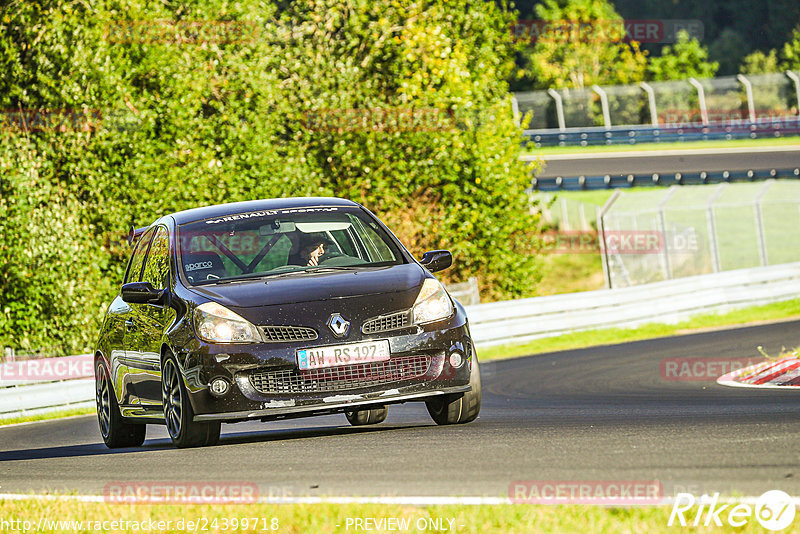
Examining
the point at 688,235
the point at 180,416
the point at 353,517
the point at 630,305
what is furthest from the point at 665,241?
the point at 353,517

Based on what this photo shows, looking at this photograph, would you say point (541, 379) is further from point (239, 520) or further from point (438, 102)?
point (438, 102)

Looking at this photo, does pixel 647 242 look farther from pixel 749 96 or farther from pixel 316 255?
pixel 749 96

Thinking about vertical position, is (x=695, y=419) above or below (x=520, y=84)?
above

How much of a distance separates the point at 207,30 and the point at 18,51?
437 cm

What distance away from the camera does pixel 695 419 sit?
8.88 m

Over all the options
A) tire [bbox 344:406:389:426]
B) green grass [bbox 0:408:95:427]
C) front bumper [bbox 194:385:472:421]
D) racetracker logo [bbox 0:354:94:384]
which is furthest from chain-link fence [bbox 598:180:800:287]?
front bumper [bbox 194:385:472:421]

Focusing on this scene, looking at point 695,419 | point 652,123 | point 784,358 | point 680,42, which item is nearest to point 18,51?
point 784,358

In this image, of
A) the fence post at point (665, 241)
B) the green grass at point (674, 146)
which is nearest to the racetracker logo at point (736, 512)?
the fence post at point (665, 241)

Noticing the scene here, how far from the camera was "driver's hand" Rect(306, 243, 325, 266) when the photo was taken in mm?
9305

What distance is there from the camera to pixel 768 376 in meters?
13.6

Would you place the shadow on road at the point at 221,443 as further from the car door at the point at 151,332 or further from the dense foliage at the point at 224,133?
the dense foliage at the point at 224,133

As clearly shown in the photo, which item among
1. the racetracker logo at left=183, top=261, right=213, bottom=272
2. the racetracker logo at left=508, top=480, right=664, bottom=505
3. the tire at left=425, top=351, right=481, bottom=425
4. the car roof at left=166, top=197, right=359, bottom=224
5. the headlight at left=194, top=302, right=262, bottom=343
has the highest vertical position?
the car roof at left=166, top=197, right=359, bottom=224

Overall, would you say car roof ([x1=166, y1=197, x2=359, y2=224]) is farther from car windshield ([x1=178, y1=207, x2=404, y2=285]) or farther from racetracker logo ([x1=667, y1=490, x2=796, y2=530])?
racetracker logo ([x1=667, y1=490, x2=796, y2=530])

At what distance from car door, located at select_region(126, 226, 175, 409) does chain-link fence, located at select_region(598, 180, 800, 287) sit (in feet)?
58.5
